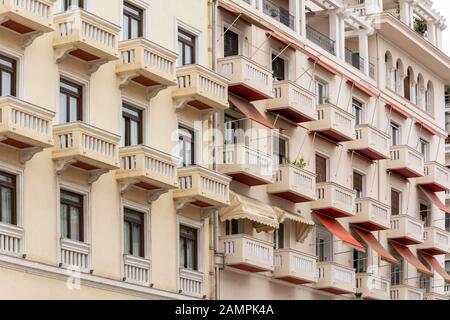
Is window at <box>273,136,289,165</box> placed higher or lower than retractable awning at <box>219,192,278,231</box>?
higher

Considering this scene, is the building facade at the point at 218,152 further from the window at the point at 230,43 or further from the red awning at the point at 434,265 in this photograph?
the red awning at the point at 434,265

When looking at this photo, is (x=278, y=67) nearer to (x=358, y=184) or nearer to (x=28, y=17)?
(x=358, y=184)

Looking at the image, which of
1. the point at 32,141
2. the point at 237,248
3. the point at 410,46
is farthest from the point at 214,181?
Result: the point at 410,46

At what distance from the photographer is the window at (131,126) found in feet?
133

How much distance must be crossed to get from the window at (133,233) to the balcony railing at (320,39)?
47.2 ft

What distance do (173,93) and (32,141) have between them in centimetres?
806

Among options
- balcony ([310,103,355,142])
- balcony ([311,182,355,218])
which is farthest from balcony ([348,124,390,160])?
balcony ([311,182,355,218])

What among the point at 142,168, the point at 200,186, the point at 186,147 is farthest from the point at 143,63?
the point at 186,147

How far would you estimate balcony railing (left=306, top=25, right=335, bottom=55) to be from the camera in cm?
5309

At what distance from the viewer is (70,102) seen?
3831cm

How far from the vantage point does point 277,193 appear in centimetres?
4709

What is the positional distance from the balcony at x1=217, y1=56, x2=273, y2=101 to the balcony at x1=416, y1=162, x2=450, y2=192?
14.5 metres

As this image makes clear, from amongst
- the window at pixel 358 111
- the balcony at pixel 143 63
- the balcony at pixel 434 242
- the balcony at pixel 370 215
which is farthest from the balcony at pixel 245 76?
the balcony at pixel 434 242

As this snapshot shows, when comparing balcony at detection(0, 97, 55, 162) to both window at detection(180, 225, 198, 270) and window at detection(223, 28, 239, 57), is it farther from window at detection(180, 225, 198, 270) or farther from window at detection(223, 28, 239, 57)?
window at detection(223, 28, 239, 57)
